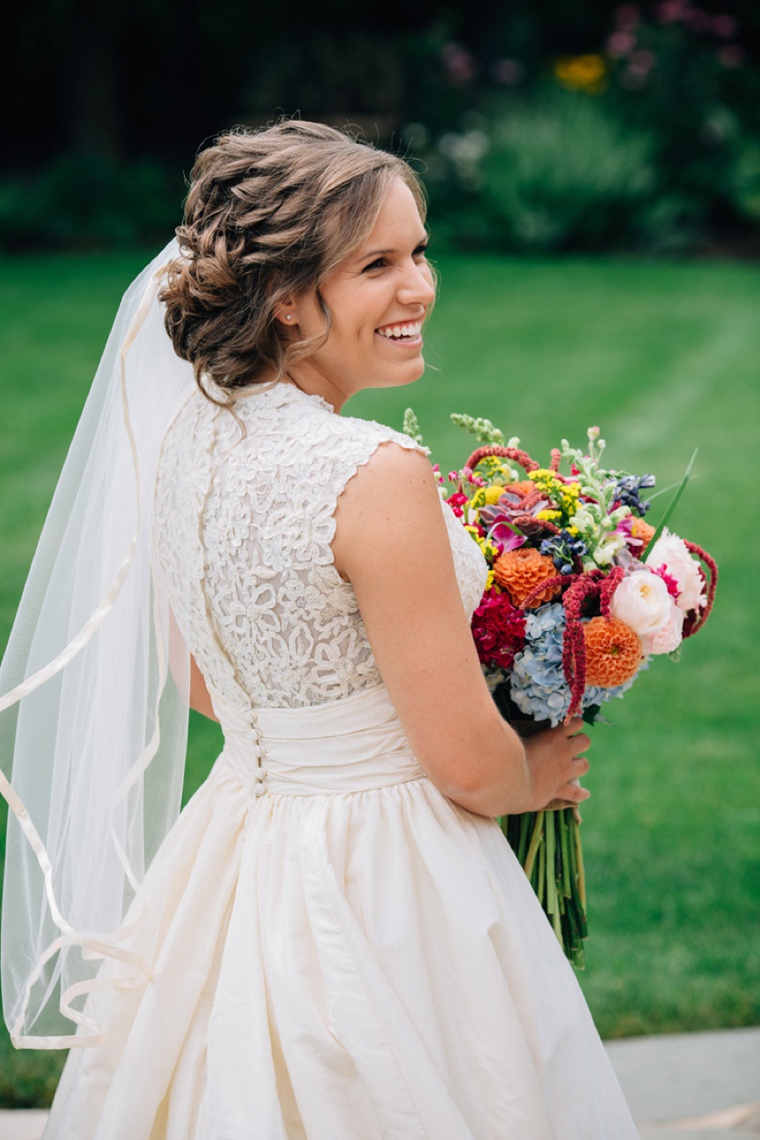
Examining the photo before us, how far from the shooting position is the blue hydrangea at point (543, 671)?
7.13 feet

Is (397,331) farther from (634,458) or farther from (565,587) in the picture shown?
(634,458)

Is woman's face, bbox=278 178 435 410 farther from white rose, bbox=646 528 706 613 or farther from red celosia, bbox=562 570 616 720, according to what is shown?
white rose, bbox=646 528 706 613

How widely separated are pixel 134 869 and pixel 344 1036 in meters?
0.57

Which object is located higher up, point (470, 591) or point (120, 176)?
point (120, 176)

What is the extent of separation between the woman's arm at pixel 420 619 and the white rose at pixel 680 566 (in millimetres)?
445

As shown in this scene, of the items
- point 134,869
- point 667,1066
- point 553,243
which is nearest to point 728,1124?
point 667,1066

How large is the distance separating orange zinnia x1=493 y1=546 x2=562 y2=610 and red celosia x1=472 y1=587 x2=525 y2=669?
0.02 metres

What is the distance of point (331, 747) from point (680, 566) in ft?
2.29

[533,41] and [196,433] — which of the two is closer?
[196,433]

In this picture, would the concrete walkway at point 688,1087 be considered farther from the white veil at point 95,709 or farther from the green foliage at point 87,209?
the green foliage at point 87,209

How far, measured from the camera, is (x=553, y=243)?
45.4 ft

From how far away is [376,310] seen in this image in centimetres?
210

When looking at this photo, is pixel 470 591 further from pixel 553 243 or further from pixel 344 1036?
pixel 553 243

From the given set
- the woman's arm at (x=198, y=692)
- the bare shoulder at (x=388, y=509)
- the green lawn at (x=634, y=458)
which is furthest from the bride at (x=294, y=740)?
the green lawn at (x=634, y=458)
